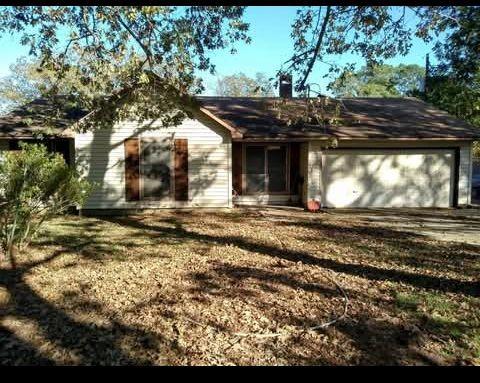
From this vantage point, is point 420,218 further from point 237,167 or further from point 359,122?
point 237,167

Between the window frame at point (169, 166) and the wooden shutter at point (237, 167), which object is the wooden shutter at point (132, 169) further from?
the wooden shutter at point (237, 167)

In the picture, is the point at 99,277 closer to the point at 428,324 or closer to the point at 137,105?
the point at 428,324

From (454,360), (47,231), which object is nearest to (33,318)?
(454,360)

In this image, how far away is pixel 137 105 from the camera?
10844mm

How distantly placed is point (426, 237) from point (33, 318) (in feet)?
28.1

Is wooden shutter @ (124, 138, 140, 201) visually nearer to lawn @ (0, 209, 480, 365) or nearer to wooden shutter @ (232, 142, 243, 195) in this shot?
wooden shutter @ (232, 142, 243, 195)

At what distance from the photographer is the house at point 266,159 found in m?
13.9

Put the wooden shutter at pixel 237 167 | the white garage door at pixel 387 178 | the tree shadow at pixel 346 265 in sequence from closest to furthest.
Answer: the tree shadow at pixel 346 265 → the white garage door at pixel 387 178 → the wooden shutter at pixel 237 167

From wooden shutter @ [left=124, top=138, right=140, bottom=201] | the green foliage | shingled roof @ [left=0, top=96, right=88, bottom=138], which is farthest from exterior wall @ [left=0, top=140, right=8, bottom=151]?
the green foliage

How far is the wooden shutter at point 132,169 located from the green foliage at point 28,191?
5491 mm

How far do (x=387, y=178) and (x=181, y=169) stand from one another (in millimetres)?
7528

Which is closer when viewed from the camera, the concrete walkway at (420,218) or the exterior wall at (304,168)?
the concrete walkway at (420,218)

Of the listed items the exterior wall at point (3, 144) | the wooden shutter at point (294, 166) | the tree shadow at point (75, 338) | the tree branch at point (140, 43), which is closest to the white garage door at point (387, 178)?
the wooden shutter at point (294, 166)

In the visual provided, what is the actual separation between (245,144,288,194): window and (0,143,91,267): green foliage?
27.7 feet
